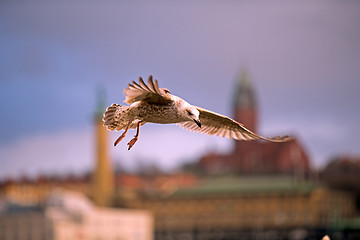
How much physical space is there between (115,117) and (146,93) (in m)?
0.42

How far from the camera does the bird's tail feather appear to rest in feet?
17.2

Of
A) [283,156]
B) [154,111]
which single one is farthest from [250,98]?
[154,111]

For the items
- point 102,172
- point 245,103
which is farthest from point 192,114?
point 245,103

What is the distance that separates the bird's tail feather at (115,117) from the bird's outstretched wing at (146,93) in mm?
174

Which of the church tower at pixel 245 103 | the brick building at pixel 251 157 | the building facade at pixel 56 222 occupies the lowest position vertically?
the building facade at pixel 56 222

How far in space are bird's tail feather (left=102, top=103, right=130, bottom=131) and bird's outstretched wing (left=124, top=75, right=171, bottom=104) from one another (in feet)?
0.57

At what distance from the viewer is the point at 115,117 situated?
5.27 m

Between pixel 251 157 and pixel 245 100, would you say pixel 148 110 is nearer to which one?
pixel 251 157

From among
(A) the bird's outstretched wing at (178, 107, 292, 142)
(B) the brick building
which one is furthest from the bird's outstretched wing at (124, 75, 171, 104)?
(B) the brick building

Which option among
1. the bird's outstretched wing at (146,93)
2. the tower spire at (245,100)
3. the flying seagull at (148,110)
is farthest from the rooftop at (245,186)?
the bird's outstretched wing at (146,93)

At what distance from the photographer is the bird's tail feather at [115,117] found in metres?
5.25

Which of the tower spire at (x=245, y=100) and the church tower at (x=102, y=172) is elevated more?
the tower spire at (x=245, y=100)

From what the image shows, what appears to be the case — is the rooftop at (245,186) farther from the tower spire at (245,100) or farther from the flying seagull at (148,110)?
the flying seagull at (148,110)

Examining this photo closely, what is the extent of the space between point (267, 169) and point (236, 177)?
2.92m
